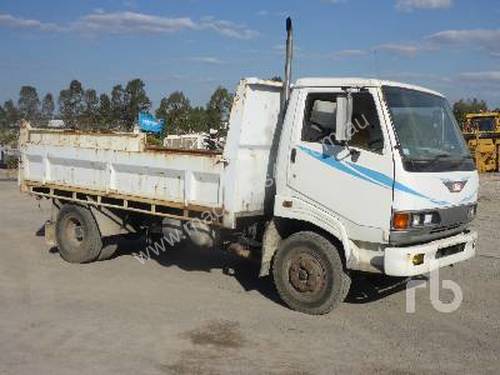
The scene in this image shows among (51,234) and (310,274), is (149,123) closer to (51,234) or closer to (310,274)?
(51,234)

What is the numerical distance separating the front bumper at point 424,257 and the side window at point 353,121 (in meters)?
1.04

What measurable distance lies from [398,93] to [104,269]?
16.0ft

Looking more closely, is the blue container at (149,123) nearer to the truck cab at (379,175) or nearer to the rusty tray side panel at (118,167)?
the rusty tray side panel at (118,167)

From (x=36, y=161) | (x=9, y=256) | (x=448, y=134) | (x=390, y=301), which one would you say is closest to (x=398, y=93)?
(x=448, y=134)

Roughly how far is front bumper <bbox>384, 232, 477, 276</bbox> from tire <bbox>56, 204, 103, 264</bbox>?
4.68 metres

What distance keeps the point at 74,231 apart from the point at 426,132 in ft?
18.0

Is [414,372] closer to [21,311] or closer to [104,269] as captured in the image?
[21,311]

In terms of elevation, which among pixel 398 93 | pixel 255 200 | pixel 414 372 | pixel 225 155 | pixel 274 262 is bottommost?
pixel 414 372

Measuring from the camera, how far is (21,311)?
269 inches

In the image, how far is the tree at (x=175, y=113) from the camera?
1003 inches

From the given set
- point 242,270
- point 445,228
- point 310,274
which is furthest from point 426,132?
point 242,270

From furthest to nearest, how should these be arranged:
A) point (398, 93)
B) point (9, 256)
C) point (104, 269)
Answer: point (9, 256) < point (104, 269) < point (398, 93)

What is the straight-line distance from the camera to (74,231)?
9578 millimetres

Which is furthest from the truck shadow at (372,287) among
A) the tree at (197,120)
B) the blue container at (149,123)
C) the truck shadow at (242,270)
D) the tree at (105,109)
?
the tree at (105,109)
